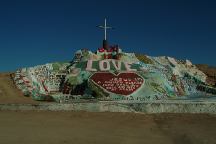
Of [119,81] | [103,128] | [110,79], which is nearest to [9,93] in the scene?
[110,79]

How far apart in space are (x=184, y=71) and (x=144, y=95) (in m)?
7.81

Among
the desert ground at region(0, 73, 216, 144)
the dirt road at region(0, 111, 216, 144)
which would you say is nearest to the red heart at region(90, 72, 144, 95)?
the desert ground at region(0, 73, 216, 144)

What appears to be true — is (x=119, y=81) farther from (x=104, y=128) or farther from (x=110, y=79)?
(x=104, y=128)

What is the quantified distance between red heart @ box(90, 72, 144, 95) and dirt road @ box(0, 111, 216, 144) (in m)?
5.47

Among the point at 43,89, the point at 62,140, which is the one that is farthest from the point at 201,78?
the point at 62,140

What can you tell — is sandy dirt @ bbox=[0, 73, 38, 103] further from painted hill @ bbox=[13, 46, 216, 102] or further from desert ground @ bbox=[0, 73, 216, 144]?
desert ground @ bbox=[0, 73, 216, 144]

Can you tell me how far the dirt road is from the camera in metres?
12.4

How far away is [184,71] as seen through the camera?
3097cm

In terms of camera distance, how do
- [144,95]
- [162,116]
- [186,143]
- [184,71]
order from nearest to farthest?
[186,143] < [162,116] < [144,95] < [184,71]

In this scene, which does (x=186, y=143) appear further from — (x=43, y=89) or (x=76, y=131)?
(x=43, y=89)

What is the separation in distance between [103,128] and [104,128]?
1.5 inches

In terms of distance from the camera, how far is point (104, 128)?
15.2 metres

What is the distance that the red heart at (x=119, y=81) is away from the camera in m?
24.4

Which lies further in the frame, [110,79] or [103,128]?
[110,79]
